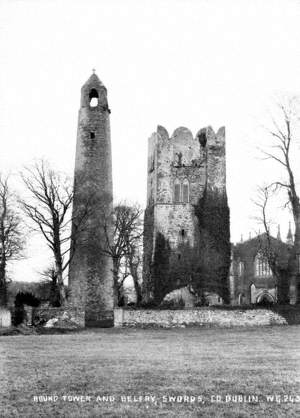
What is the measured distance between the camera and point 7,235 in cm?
3809

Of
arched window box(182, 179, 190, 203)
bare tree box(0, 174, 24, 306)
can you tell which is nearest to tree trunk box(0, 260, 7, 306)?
bare tree box(0, 174, 24, 306)

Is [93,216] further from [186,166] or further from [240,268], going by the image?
[240,268]

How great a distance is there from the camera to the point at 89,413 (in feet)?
33.7

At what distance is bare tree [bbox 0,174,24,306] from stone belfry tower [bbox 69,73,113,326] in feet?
12.9

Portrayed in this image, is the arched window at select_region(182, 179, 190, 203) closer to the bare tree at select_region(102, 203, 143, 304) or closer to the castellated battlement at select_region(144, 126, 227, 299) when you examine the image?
the castellated battlement at select_region(144, 126, 227, 299)

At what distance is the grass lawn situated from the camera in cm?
1055

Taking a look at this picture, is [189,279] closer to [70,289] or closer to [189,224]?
[189,224]

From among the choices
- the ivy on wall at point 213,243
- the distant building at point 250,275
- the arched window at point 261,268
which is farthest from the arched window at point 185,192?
the arched window at point 261,268

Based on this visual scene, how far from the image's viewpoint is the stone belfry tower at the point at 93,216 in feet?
138

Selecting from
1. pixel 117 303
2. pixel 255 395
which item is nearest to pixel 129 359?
pixel 255 395

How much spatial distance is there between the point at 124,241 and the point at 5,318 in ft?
40.8

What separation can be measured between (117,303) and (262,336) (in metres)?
15.2

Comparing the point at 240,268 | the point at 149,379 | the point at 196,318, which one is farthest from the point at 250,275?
the point at 149,379

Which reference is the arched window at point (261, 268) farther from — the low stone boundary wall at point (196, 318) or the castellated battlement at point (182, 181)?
the low stone boundary wall at point (196, 318)
